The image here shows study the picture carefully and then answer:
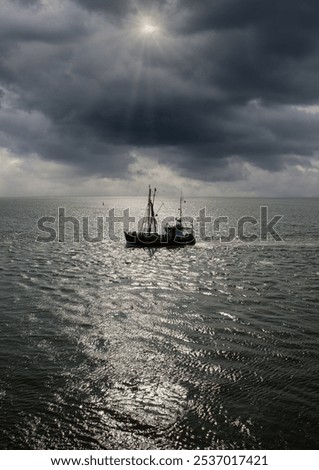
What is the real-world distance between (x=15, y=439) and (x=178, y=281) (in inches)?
1162

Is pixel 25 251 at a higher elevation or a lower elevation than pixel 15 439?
higher

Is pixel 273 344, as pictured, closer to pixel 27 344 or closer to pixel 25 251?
pixel 27 344

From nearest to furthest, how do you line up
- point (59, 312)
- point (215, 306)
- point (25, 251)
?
1. point (59, 312)
2. point (215, 306)
3. point (25, 251)

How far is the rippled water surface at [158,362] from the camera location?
15086 mm

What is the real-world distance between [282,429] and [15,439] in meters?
11.1

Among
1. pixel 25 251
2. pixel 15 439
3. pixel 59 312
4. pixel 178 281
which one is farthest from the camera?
pixel 25 251

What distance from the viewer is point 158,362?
832 inches

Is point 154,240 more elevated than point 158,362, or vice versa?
point 154,240

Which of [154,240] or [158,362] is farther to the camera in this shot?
[154,240]

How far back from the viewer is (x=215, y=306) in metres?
32.1

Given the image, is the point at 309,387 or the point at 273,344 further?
the point at 273,344

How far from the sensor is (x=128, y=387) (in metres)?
18.4

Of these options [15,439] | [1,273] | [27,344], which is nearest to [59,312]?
[27,344]

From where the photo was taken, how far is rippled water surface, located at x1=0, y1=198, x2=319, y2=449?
15.1m
